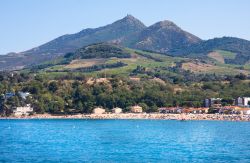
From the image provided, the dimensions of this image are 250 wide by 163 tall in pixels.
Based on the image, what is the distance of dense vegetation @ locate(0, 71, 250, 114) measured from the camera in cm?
10031

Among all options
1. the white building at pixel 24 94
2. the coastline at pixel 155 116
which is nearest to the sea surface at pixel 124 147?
the coastline at pixel 155 116

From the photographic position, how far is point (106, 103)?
101 meters

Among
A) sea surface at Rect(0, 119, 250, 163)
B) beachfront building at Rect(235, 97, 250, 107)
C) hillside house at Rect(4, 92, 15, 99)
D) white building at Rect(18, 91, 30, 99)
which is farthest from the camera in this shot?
white building at Rect(18, 91, 30, 99)

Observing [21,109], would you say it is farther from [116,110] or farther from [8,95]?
[116,110]

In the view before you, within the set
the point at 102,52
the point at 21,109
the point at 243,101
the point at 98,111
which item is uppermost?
the point at 102,52

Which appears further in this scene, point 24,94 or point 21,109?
point 24,94

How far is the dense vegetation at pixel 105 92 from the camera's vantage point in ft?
329

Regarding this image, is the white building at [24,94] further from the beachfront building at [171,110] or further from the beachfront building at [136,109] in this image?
the beachfront building at [171,110]

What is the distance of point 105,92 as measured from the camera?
343 feet

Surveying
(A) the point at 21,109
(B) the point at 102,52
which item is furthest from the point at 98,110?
(B) the point at 102,52

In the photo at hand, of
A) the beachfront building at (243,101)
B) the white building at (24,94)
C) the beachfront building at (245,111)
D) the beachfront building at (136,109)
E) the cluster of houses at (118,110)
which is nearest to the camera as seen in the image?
the beachfront building at (245,111)

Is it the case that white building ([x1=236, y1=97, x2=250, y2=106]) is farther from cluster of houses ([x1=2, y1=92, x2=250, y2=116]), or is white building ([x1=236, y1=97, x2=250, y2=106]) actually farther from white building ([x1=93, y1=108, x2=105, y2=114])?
white building ([x1=93, y1=108, x2=105, y2=114])

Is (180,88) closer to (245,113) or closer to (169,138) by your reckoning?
(245,113)

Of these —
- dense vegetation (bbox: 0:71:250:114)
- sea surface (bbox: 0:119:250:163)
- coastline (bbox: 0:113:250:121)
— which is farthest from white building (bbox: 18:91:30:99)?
Answer: sea surface (bbox: 0:119:250:163)
